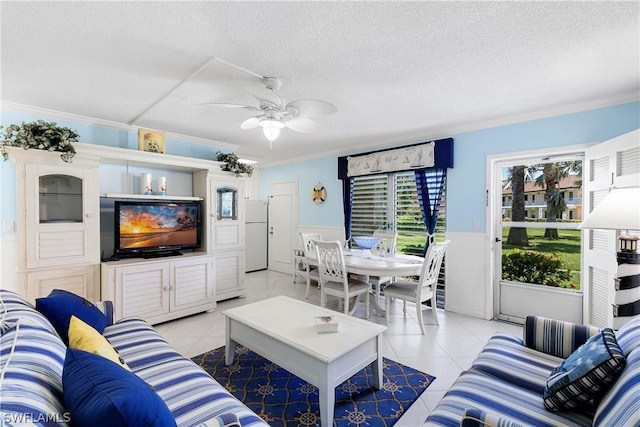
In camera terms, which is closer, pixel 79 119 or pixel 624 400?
pixel 624 400

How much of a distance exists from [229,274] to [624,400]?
400cm

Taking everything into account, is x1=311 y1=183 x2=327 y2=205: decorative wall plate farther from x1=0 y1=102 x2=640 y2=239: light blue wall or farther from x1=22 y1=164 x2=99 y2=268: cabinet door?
x1=22 y1=164 x2=99 y2=268: cabinet door

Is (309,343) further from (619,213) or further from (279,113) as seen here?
(619,213)

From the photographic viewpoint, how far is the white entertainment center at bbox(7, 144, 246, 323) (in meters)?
2.79

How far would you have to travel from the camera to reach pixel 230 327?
2475 mm

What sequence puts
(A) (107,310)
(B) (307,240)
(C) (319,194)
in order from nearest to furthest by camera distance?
(A) (107,310) < (B) (307,240) < (C) (319,194)

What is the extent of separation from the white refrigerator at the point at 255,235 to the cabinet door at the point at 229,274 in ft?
6.18

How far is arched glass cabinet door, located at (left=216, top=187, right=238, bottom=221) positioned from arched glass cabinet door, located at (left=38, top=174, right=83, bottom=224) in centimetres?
152

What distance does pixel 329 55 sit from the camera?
2.09m

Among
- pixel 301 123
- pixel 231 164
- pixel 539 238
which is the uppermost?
pixel 301 123

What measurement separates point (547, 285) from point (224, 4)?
412cm

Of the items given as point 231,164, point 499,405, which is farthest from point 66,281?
point 499,405

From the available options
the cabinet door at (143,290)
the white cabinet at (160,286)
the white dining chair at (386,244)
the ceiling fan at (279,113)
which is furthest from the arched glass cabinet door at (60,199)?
the white dining chair at (386,244)

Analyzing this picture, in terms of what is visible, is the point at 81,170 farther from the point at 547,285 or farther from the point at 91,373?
the point at 547,285
